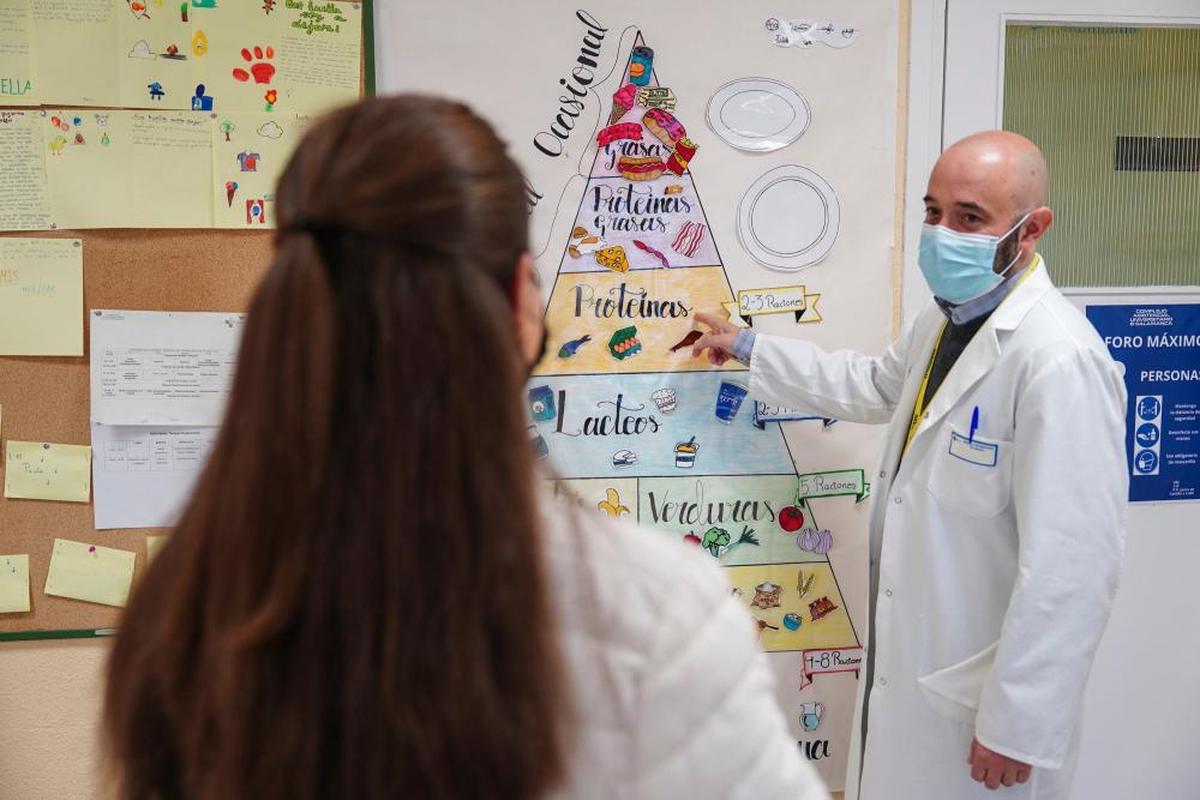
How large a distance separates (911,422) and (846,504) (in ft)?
0.98

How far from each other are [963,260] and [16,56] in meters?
1.73

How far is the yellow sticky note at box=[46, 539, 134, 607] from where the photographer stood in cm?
187

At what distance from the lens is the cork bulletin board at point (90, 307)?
1.84 meters

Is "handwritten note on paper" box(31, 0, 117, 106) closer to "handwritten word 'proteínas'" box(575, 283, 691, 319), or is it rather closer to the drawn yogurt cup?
"handwritten word 'proteínas'" box(575, 283, 691, 319)

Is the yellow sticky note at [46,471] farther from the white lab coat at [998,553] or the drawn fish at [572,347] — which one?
the white lab coat at [998,553]

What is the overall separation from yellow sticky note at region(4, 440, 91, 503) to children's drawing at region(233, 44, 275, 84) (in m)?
0.76

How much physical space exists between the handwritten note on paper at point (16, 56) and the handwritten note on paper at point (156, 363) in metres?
0.41

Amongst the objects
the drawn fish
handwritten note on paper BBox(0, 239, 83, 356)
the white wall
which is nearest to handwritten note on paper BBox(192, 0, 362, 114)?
handwritten note on paper BBox(0, 239, 83, 356)

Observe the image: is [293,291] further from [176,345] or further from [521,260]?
[176,345]

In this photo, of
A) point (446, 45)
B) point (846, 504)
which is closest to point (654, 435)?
point (846, 504)

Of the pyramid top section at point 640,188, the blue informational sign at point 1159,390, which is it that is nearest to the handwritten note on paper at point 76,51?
the pyramid top section at point 640,188

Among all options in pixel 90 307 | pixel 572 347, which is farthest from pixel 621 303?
pixel 90 307

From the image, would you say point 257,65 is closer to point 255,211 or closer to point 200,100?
point 200,100

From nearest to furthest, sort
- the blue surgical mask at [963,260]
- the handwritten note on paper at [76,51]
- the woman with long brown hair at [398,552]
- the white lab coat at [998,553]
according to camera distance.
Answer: the woman with long brown hair at [398,552]
the white lab coat at [998,553]
the blue surgical mask at [963,260]
the handwritten note on paper at [76,51]
